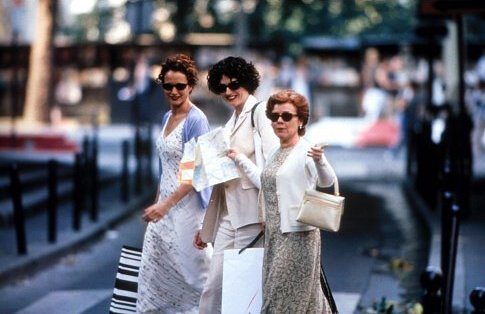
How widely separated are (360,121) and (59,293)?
77.0 feet

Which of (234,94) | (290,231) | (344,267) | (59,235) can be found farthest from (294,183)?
(59,235)

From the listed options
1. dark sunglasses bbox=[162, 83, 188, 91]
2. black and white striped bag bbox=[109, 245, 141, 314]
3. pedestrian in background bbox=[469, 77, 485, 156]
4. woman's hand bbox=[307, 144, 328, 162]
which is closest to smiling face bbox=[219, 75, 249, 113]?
dark sunglasses bbox=[162, 83, 188, 91]

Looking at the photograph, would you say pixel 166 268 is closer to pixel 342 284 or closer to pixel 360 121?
pixel 342 284

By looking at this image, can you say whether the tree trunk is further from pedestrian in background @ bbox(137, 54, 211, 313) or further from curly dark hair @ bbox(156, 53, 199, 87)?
pedestrian in background @ bbox(137, 54, 211, 313)

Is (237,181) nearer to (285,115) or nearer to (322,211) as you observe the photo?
(285,115)

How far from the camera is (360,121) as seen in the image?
110 feet

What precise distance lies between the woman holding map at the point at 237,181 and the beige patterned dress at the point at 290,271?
465mm

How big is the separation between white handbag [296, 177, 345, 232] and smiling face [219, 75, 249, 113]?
103 centimetres

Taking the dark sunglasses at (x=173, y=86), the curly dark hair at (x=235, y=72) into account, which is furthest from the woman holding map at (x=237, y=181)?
the dark sunglasses at (x=173, y=86)

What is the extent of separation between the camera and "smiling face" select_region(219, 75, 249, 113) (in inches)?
273

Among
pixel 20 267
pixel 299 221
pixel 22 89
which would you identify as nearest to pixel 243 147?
pixel 299 221

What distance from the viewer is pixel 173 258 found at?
23.9ft

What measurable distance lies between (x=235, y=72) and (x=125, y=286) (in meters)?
1.59

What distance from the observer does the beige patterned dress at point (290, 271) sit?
6.30 metres
